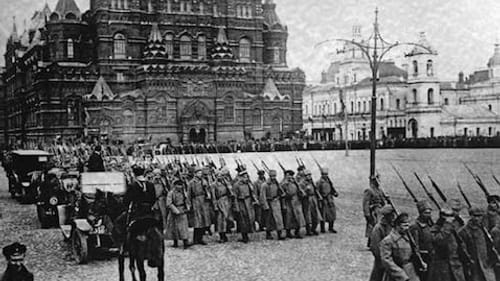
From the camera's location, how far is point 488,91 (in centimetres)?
3788

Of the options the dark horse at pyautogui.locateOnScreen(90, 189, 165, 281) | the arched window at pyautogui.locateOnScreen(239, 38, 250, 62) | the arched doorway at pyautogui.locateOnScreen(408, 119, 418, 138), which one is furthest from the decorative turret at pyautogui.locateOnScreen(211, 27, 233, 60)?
the dark horse at pyautogui.locateOnScreen(90, 189, 165, 281)

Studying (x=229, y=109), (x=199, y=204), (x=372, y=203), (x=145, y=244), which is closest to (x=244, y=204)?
(x=199, y=204)

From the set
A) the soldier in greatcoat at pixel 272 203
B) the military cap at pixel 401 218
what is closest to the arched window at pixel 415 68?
the soldier in greatcoat at pixel 272 203

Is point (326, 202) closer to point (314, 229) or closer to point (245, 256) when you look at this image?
point (314, 229)

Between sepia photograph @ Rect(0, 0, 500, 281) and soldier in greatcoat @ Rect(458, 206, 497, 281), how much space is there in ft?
0.05

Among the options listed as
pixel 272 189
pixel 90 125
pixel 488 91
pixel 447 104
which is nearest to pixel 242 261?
pixel 272 189

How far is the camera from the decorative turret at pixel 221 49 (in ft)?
171

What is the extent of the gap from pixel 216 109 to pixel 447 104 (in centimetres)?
2391

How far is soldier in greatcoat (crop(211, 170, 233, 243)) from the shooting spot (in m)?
12.8

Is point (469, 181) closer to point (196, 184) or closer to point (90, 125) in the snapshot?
point (196, 184)

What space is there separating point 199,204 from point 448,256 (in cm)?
666

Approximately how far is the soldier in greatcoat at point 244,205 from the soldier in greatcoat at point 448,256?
6088 millimetres

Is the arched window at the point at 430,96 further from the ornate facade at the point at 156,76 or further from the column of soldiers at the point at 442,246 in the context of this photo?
the column of soldiers at the point at 442,246

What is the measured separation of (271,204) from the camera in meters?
12.9
